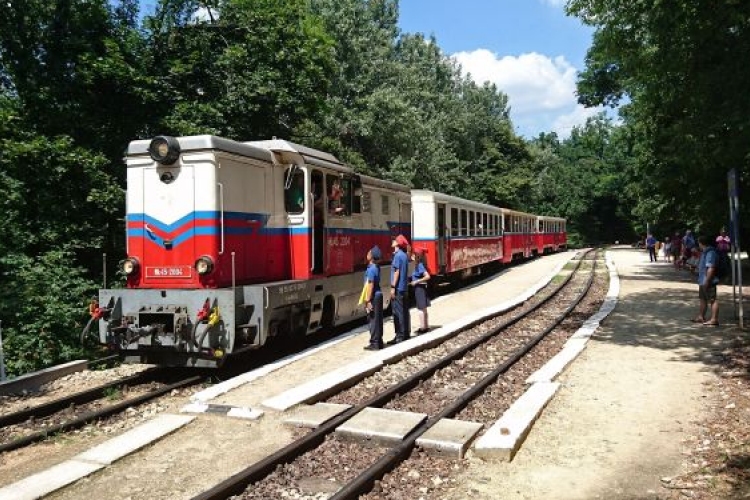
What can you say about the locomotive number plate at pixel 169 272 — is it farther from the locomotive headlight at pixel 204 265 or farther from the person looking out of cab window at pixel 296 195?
the person looking out of cab window at pixel 296 195

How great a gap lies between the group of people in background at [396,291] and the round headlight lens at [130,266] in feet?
12.7

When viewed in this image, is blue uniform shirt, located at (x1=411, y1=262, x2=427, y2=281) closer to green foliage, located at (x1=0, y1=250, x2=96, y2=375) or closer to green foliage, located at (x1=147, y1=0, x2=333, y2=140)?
green foliage, located at (x1=0, y1=250, x2=96, y2=375)

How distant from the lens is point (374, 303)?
11289 mm

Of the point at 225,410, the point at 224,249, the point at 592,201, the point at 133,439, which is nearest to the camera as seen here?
the point at 133,439

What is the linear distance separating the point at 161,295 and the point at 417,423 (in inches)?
173

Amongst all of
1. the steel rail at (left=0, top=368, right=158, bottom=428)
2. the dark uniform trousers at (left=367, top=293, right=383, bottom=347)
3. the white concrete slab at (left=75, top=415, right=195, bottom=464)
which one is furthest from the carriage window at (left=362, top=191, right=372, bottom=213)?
the white concrete slab at (left=75, top=415, right=195, bottom=464)

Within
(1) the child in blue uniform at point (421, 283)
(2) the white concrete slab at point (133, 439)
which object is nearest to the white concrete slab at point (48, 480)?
(2) the white concrete slab at point (133, 439)

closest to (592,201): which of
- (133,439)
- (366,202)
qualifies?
(366,202)

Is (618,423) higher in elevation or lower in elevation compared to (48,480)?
lower

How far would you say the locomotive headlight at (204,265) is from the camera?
29.8 feet

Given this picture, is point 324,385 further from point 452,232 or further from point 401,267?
point 452,232

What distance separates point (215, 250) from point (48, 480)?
455 centimetres

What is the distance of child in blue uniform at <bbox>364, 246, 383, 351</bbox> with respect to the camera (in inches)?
440

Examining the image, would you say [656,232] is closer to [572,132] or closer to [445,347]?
[445,347]
